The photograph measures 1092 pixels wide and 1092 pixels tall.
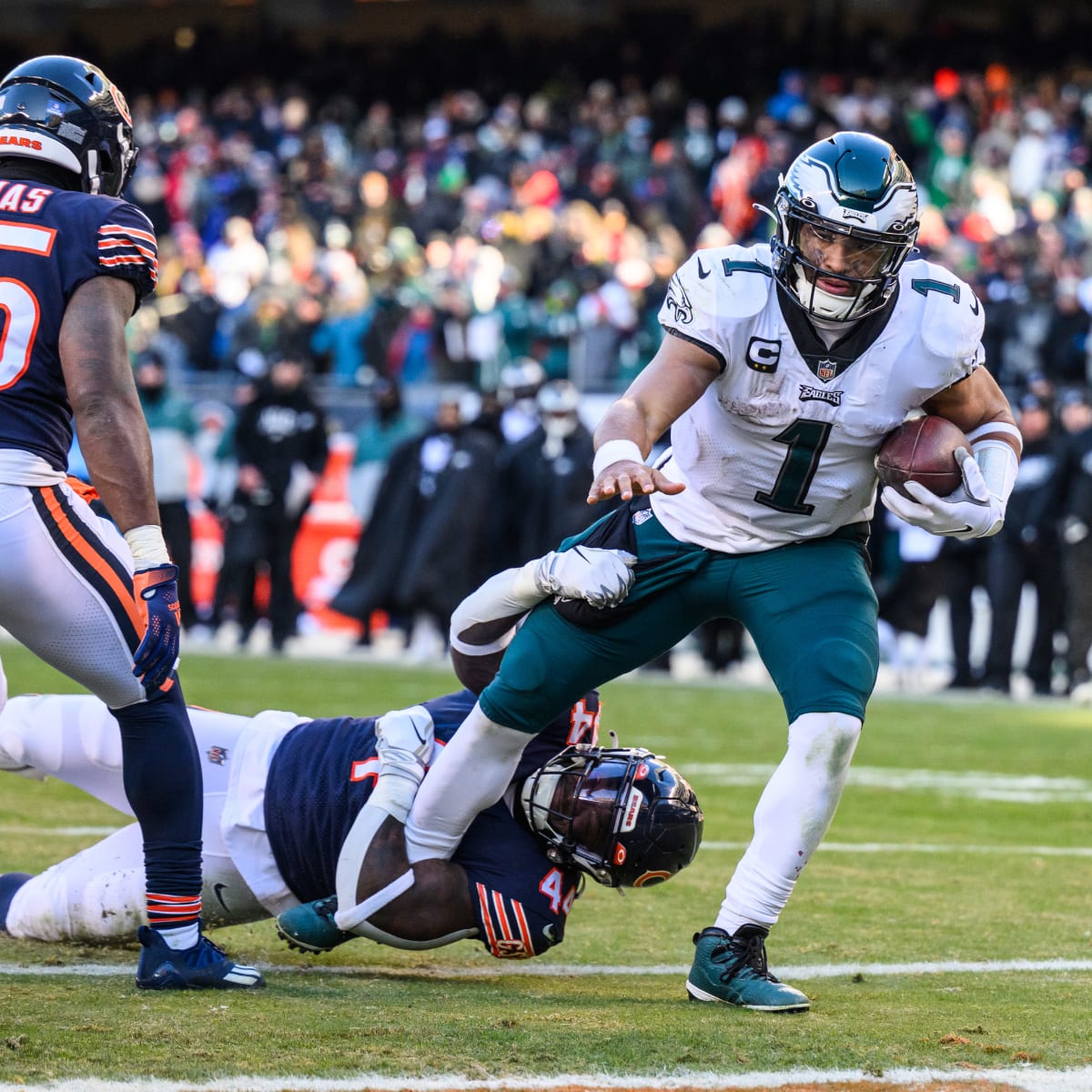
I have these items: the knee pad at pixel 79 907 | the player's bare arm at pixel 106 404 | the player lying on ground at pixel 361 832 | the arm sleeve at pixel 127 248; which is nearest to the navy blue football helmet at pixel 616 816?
the player lying on ground at pixel 361 832

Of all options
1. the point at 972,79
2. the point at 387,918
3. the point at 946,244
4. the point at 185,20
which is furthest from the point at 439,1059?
the point at 185,20

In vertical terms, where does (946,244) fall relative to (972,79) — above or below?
below

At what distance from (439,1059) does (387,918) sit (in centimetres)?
87

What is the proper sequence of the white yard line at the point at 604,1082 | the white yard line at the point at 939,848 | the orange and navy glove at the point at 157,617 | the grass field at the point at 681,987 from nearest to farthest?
the white yard line at the point at 604,1082, the grass field at the point at 681,987, the orange and navy glove at the point at 157,617, the white yard line at the point at 939,848

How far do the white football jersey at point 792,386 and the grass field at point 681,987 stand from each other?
96 centimetres

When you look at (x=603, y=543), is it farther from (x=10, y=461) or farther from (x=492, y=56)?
(x=492, y=56)

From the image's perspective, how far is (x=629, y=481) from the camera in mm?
3578

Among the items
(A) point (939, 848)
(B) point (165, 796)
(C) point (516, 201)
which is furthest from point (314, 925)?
(C) point (516, 201)

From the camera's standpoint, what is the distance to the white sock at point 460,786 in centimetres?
379

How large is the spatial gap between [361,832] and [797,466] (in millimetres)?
→ 1181

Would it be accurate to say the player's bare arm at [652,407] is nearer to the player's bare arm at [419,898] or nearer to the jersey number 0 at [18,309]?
the player's bare arm at [419,898]

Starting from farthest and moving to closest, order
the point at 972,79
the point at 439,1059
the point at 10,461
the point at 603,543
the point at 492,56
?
the point at 492,56
the point at 972,79
the point at 603,543
the point at 10,461
the point at 439,1059

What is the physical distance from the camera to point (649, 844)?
3.76 meters

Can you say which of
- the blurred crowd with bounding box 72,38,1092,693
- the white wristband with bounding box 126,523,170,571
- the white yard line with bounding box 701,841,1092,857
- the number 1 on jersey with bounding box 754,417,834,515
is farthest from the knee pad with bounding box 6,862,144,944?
the blurred crowd with bounding box 72,38,1092,693
